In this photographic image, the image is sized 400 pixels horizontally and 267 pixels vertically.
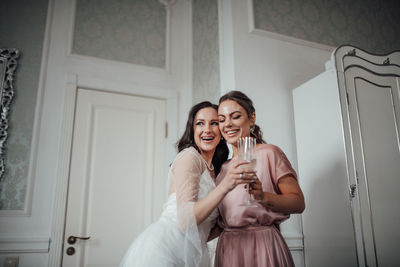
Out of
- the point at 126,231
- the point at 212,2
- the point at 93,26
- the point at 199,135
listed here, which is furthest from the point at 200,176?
the point at 93,26

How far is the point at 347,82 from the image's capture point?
6.64ft

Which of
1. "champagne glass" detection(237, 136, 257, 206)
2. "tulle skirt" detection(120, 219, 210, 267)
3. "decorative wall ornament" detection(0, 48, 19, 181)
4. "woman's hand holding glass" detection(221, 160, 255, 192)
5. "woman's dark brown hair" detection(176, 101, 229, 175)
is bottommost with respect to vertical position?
"tulle skirt" detection(120, 219, 210, 267)

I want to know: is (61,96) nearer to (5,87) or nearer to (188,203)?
(5,87)

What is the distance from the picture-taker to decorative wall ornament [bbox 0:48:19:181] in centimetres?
250

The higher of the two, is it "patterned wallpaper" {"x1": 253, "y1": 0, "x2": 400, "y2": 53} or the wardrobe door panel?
"patterned wallpaper" {"x1": 253, "y1": 0, "x2": 400, "y2": 53}

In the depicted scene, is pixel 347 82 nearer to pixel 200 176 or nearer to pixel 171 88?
pixel 200 176

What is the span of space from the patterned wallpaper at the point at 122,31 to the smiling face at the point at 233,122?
1752 mm

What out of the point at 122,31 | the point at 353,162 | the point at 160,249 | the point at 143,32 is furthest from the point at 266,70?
the point at 160,249

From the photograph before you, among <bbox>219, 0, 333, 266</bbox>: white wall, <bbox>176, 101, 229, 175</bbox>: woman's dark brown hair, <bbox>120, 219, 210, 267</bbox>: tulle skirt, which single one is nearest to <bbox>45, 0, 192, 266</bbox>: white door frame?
<bbox>219, 0, 333, 266</bbox>: white wall

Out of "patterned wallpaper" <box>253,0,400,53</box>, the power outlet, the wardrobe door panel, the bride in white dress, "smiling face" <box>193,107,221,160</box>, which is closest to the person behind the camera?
the bride in white dress

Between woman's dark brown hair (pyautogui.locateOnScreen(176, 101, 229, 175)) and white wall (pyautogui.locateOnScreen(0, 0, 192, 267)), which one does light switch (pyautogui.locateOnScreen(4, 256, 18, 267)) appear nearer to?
white wall (pyautogui.locateOnScreen(0, 0, 192, 267))

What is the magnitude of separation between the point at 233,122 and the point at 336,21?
7.12ft

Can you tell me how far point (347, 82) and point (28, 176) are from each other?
2.37 m

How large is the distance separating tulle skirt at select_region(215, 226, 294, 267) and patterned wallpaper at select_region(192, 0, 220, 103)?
1.41m
